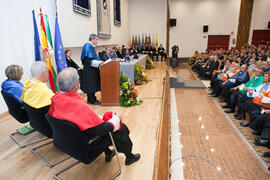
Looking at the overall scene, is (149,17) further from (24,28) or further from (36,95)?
(36,95)

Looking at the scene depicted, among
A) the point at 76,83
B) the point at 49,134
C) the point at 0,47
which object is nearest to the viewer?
the point at 76,83

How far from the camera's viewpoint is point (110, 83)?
375 centimetres

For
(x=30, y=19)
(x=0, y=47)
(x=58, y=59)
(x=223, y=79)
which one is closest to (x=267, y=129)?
(x=223, y=79)

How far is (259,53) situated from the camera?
8.69 m

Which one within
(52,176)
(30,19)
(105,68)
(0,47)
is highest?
(30,19)

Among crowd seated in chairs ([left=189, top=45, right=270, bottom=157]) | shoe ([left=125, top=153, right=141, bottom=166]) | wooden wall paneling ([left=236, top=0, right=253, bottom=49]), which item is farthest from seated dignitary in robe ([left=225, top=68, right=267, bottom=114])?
wooden wall paneling ([left=236, top=0, right=253, bottom=49])

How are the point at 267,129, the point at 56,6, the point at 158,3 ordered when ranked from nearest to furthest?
the point at 267,129
the point at 56,6
the point at 158,3

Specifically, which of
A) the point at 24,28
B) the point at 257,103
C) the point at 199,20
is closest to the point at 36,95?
the point at 24,28

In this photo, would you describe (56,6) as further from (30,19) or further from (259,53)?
(259,53)

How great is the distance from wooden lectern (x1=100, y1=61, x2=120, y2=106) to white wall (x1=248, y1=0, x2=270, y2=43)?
549 inches

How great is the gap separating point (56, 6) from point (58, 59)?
1548mm

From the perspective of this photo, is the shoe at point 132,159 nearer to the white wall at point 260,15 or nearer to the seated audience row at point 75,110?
the seated audience row at point 75,110

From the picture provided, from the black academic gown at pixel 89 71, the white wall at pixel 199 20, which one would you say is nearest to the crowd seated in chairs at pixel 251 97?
the black academic gown at pixel 89 71

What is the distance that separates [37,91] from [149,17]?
12.4 metres
